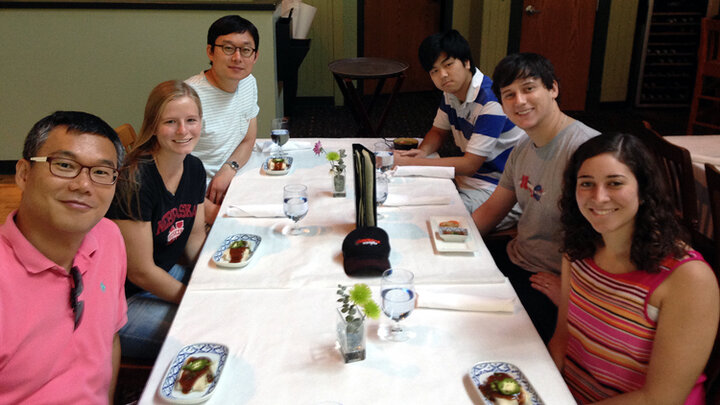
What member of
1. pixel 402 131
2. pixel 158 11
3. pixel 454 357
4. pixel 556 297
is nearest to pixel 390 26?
pixel 402 131

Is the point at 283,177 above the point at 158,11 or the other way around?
the other way around

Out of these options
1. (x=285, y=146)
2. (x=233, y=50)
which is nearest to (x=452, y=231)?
(x=285, y=146)

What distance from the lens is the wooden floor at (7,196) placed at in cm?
379

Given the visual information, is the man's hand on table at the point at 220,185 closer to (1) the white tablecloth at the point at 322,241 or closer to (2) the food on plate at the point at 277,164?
(1) the white tablecloth at the point at 322,241

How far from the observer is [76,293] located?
1.26m

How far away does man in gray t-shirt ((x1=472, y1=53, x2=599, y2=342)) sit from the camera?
75.5 inches

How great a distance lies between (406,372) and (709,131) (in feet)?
16.9

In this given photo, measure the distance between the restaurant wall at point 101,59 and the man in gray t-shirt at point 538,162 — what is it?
97.6 inches

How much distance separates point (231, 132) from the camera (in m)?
2.75

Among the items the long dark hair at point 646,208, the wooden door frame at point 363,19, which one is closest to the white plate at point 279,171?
the long dark hair at point 646,208

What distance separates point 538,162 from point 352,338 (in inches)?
41.2

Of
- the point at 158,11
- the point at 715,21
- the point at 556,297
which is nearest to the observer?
the point at 556,297

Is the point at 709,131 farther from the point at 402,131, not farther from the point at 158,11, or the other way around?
the point at 158,11

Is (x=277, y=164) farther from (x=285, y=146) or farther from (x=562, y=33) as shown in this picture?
(x=562, y=33)
